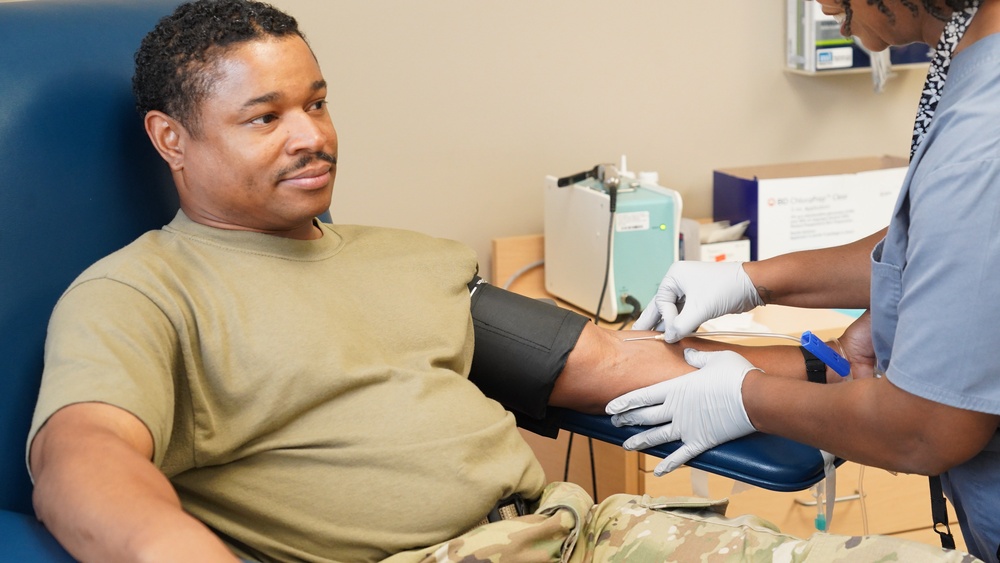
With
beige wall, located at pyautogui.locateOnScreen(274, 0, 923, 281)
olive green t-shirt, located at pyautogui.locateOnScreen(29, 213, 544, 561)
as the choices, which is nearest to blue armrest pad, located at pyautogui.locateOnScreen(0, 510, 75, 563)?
olive green t-shirt, located at pyautogui.locateOnScreen(29, 213, 544, 561)

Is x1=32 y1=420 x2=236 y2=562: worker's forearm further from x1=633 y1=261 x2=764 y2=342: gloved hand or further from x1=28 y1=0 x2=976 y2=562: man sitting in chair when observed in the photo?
x1=633 y1=261 x2=764 y2=342: gloved hand

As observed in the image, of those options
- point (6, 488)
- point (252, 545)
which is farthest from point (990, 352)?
point (6, 488)

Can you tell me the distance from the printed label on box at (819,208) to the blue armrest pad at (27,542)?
1.61 m

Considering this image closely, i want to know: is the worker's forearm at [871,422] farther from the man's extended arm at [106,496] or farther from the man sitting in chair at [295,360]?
the man's extended arm at [106,496]

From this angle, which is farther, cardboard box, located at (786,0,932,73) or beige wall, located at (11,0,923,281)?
cardboard box, located at (786,0,932,73)

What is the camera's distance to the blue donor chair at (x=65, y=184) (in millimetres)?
1101

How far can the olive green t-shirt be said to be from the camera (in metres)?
1.06

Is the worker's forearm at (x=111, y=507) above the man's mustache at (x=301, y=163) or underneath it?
underneath

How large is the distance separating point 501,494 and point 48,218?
62cm

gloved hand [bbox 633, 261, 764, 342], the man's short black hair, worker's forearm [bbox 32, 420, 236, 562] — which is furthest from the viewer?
gloved hand [bbox 633, 261, 764, 342]

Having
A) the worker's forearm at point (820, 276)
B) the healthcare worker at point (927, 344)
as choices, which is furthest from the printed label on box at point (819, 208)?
the healthcare worker at point (927, 344)

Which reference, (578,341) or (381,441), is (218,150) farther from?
(578,341)

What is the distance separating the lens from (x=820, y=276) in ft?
4.92

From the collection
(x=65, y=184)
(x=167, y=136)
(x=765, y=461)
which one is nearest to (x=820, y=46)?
(x=765, y=461)
